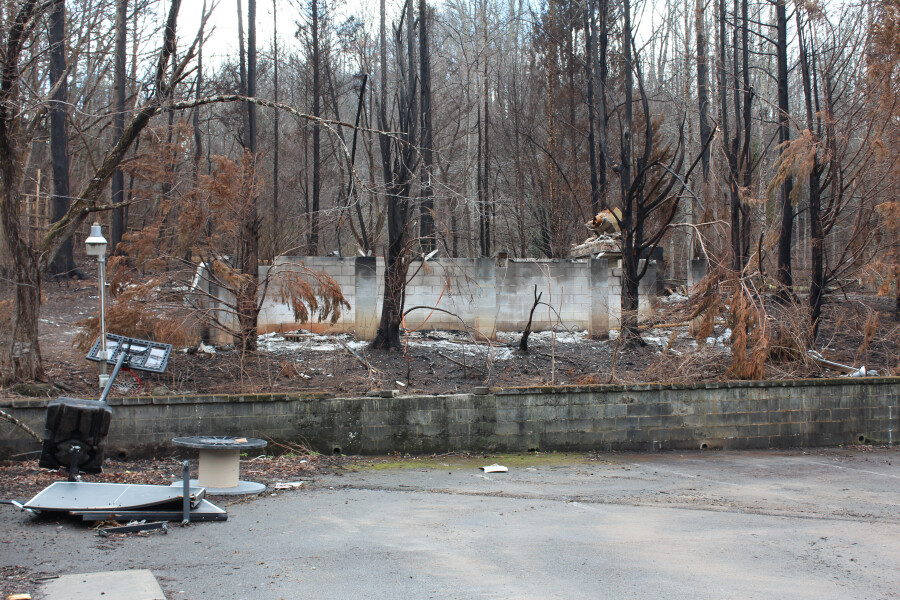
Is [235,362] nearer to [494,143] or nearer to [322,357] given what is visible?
[322,357]

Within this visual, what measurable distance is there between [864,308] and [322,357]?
12.5 metres

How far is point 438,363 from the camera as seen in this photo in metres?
14.8

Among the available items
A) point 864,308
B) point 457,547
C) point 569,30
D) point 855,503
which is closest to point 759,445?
point 855,503

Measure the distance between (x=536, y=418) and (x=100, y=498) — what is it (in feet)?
22.1

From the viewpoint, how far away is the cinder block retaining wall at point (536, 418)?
10438 mm

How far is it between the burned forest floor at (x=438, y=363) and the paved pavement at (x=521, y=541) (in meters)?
3.47

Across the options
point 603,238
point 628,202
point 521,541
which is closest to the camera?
point 521,541

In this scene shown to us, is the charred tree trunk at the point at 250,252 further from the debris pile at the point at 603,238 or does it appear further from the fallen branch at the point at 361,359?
the debris pile at the point at 603,238

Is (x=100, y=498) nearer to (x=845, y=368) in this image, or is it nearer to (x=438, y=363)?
(x=438, y=363)

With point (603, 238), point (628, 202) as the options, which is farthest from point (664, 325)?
point (603, 238)

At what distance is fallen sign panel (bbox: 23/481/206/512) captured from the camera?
6547 mm

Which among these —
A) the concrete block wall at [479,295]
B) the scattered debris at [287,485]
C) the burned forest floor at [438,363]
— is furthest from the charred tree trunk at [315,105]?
the scattered debris at [287,485]

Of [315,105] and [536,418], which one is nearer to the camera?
[536,418]

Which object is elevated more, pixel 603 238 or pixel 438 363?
pixel 603 238
